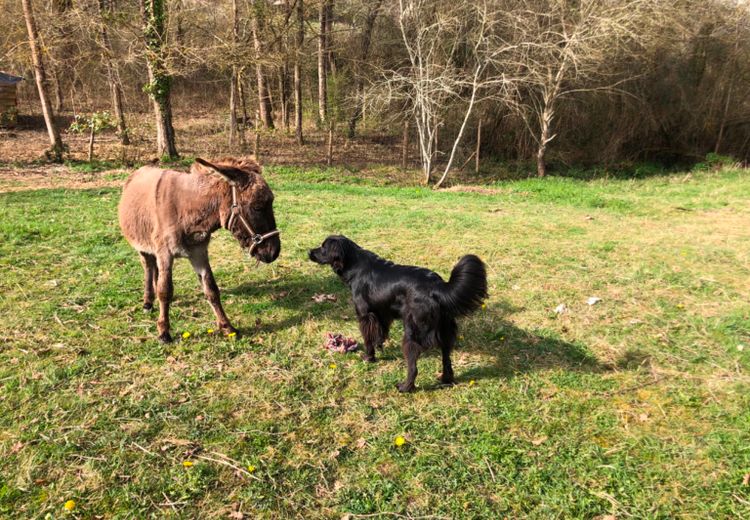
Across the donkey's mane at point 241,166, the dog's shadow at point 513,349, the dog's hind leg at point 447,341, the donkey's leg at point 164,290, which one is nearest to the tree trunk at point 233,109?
the donkey's mane at point 241,166

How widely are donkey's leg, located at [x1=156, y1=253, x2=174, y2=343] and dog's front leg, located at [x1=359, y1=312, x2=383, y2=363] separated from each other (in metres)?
1.99

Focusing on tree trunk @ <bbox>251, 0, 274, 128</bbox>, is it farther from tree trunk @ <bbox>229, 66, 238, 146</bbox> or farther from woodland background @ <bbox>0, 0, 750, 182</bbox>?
tree trunk @ <bbox>229, 66, 238, 146</bbox>

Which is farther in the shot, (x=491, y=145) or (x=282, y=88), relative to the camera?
(x=282, y=88)

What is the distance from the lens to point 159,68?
15.2 meters

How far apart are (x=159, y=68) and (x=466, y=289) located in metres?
15.7

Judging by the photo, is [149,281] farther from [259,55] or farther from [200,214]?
[259,55]

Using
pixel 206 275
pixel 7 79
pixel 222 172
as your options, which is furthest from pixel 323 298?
pixel 7 79

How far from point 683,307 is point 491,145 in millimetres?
16457

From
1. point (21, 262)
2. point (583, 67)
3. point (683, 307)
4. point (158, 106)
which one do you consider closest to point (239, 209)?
point (21, 262)

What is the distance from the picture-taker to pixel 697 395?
411 cm

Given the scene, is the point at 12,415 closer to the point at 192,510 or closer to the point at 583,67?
the point at 192,510

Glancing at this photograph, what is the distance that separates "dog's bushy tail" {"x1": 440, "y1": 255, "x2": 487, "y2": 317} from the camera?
3717 mm

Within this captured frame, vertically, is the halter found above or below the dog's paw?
above

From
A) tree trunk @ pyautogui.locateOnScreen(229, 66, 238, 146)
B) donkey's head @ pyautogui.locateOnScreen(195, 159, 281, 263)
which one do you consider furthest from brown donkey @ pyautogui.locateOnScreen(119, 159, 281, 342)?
tree trunk @ pyautogui.locateOnScreen(229, 66, 238, 146)
